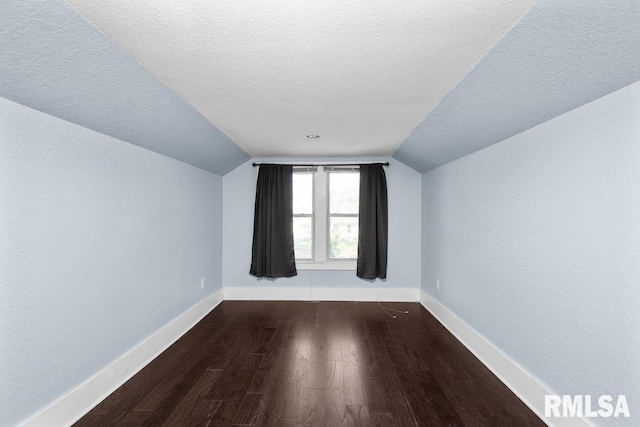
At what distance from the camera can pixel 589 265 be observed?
5.83ft

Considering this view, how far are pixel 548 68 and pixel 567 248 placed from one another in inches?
42.5

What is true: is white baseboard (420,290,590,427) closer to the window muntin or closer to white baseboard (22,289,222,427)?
the window muntin

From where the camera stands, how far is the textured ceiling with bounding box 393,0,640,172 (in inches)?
49.0

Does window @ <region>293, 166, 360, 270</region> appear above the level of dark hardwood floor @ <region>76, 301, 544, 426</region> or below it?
above

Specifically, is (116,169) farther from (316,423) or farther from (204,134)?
(316,423)

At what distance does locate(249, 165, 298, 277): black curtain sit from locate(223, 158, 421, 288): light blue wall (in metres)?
0.16

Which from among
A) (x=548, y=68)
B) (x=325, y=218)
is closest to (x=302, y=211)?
(x=325, y=218)

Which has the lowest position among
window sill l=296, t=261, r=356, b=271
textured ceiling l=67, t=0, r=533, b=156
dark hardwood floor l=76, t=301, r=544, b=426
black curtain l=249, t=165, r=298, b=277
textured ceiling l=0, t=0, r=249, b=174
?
dark hardwood floor l=76, t=301, r=544, b=426

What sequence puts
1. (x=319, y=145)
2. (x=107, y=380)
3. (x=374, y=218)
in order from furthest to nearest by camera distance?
(x=374, y=218)
(x=319, y=145)
(x=107, y=380)

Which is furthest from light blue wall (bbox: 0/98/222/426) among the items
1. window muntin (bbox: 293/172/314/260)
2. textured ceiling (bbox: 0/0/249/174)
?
window muntin (bbox: 293/172/314/260)

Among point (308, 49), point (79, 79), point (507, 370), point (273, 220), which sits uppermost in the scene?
point (308, 49)

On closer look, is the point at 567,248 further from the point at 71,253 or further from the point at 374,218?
the point at 71,253

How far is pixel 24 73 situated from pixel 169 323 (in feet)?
8.40

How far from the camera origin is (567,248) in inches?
76.0
